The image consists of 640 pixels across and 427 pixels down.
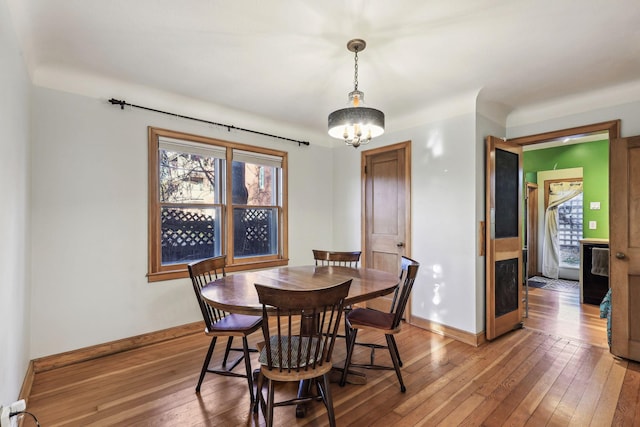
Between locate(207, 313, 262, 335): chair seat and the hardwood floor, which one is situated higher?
locate(207, 313, 262, 335): chair seat

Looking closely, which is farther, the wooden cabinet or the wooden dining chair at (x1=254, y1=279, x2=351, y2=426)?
the wooden cabinet

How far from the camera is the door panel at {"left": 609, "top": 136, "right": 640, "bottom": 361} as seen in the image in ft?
8.94

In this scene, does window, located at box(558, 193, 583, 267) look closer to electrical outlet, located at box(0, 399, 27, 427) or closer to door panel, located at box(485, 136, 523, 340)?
door panel, located at box(485, 136, 523, 340)

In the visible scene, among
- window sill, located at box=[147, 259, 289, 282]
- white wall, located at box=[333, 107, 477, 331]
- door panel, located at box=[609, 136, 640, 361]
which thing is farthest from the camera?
white wall, located at box=[333, 107, 477, 331]

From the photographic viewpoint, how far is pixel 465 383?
7.77 ft

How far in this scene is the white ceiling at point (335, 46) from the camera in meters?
1.87

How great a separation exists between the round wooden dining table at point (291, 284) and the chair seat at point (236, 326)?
0.22 metres

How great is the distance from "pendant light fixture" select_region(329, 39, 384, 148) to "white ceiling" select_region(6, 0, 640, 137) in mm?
103

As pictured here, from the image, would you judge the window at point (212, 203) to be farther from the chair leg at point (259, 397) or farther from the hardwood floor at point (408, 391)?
the chair leg at point (259, 397)

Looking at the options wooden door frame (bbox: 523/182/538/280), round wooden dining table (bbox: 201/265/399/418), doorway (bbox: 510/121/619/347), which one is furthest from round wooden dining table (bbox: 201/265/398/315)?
wooden door frame (bbox: 523/182/538/280)

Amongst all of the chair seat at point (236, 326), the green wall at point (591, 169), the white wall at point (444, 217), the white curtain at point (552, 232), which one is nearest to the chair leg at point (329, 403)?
the chair seat at point (236, 326)

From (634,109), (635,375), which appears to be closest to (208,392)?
(635,375)

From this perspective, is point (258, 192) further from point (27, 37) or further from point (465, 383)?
point (465, 383)

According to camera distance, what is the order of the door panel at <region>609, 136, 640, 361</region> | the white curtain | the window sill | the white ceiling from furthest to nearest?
the white curtain → the window sill → the door panel at <region>609, 136, 640, 361</region> → the white ceiling
